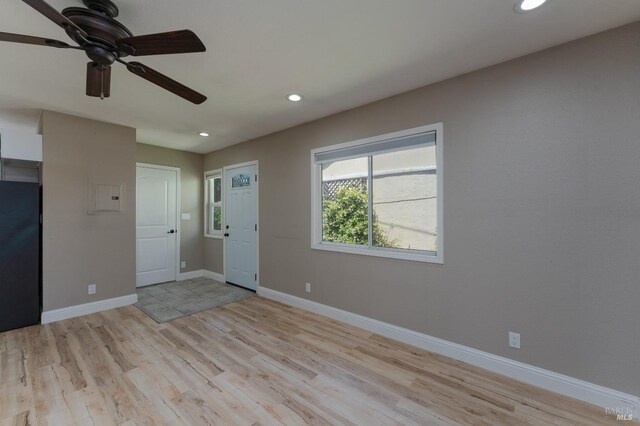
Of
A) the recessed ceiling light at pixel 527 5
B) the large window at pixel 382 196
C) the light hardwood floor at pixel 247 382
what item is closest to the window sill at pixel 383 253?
the large window at pixel 382 196

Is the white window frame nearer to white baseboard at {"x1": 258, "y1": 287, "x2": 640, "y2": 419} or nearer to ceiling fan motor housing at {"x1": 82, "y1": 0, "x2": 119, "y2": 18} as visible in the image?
white baseboard at {"x1": 258, "y1": 287, "x2": 640, "y2": 419}

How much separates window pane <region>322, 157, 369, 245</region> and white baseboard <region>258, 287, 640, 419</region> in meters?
0.95

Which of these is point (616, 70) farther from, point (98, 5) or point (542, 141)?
point (98, 5)

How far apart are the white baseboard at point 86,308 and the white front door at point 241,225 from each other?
1529 millimetres

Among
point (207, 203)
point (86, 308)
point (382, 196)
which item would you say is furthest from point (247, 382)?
point (207, 203)

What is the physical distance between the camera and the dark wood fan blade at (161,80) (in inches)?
64.8

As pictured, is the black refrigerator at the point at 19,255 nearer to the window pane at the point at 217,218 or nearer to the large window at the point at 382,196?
the window pane at the point at 217,218

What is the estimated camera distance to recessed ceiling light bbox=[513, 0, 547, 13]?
1.58 meters

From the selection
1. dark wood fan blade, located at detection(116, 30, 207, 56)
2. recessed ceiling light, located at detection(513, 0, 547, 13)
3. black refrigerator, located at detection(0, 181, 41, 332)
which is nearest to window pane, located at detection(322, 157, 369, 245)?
recessed ceiling light, located at detection(513, 0, 547, 13)

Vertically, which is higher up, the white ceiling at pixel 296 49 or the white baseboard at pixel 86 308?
the white ceiling at pixel 296 49

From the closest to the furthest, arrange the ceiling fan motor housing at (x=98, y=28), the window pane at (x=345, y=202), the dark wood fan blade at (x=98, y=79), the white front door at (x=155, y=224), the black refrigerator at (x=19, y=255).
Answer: the ceiling fan motor housing at (x=98, y=28), the dark wood fan blade at (x=98, y=79), the black refrigerator at (x=19, y=255), the window pane at (x=345, y=202), the white front door at (x=155, y=224)

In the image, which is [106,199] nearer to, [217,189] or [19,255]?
[19,255]

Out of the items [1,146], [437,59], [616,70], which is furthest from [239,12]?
[1,146]

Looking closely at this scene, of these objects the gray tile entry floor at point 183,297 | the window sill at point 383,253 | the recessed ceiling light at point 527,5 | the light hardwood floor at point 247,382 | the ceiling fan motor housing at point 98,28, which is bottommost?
the light hardwood floor at point 247,382
